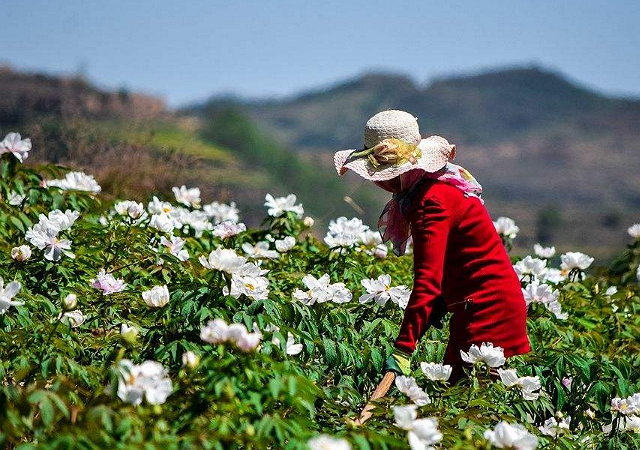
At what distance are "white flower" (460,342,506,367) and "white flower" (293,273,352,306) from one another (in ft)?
1.74

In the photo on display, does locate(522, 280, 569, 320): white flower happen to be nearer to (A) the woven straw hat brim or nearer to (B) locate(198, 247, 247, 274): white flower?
(A) the woven straw hat brim

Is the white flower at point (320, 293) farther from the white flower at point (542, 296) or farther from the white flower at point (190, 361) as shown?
the white flower at point (542, 296)

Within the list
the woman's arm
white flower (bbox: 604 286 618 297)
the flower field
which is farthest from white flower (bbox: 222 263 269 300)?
white flower (bbox: 604 286 618 297)

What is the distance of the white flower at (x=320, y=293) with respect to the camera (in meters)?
3.25

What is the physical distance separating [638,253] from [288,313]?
3020mm

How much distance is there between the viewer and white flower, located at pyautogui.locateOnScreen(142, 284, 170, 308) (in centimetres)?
Result: 286

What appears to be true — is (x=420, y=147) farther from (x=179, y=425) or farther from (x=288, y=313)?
(x=179, y=425)

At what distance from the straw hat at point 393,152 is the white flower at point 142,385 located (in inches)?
43.2

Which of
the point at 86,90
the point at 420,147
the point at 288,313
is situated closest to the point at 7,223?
the point at 288,313

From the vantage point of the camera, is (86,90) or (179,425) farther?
(86,90)

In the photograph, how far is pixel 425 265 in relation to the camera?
2988mm

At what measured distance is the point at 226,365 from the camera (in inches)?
93.1

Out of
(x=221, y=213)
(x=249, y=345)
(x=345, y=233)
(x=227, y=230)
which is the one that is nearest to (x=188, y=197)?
(x=221, y=213)

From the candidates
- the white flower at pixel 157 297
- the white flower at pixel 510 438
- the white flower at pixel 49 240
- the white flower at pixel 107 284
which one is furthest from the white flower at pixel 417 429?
the white flower at pixel 49 240
